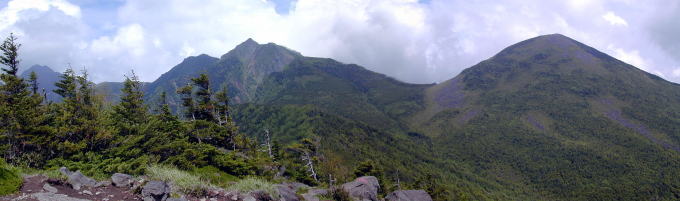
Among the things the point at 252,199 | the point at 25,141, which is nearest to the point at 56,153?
the point at 25,141

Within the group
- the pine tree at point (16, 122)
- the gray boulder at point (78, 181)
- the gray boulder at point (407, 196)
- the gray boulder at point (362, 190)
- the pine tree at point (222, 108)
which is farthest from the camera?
the pine tree at point (222, 108)

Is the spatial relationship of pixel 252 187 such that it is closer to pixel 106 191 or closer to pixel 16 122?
pixel 106 191

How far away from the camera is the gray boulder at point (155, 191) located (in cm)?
1467

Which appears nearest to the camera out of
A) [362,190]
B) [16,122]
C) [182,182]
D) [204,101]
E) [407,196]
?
[182,182]

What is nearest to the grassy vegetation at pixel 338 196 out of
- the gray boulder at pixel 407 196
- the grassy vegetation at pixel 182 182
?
the gray boulder at pixel 407 196

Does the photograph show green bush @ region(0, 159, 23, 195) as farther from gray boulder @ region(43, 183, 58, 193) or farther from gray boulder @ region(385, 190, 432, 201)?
gray boulder @ region(385, 190, 432, 201)

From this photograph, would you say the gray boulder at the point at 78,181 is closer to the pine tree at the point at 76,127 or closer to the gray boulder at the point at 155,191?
the gray boulder at the point at 155,191

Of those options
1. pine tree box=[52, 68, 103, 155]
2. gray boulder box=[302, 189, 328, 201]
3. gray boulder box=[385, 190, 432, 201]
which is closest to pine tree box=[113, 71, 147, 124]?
pine tree box=[52, 68, 103, 155]

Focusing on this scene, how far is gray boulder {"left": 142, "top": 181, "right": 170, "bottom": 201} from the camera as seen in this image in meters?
14.7

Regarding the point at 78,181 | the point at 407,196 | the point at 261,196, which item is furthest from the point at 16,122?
the point at 407,196

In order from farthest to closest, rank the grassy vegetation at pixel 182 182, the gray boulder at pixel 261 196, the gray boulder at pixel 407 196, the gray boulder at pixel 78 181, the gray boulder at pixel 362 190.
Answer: the gray boulder at pixel 407 196
the gray boulder at pixel 362 190
the gray boulder at pixel 261 196
the grassy vegetation at pixel 182 182
the gray boulder at pixel 78 181

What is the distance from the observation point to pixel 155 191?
582 inches

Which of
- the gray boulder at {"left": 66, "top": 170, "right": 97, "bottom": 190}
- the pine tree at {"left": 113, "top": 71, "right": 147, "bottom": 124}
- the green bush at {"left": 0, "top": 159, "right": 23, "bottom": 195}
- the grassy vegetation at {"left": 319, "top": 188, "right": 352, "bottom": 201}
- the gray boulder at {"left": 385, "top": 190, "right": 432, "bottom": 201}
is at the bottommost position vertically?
the gray boulder at {"left": 385, "top": 190, "right": 432, "bottom": 201}

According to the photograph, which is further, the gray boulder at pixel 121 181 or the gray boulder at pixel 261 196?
the gray boulder at pixel 261 196
